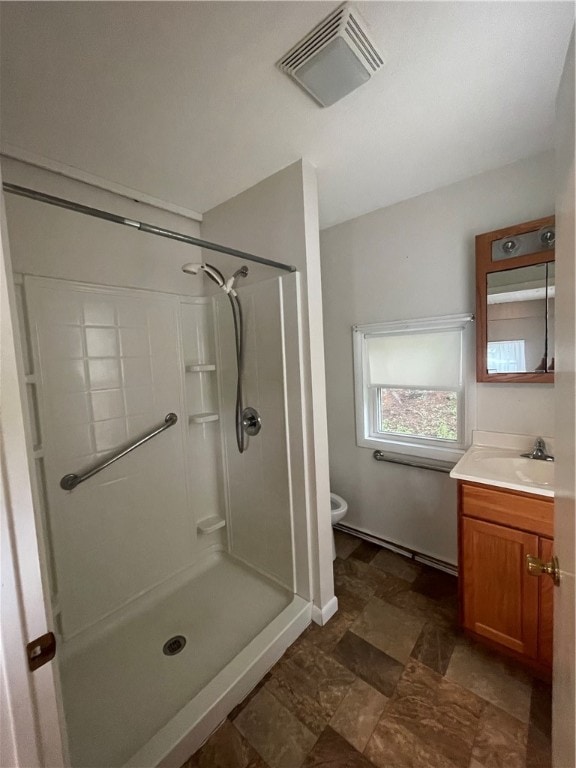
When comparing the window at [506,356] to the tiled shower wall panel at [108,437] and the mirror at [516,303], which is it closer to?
the mirror at [516,303]

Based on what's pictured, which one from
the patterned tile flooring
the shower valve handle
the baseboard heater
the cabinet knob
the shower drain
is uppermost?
the shower valve handle

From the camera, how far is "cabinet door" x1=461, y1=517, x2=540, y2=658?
1.31 m

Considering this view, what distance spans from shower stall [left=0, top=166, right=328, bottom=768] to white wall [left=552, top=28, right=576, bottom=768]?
1.05m

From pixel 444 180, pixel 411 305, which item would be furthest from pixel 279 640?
pixel 444 180

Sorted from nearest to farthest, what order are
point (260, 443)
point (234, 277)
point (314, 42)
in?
point (314, 42)
point (234, 277)
point (260, 443)

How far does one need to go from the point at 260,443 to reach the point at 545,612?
1.54 meters

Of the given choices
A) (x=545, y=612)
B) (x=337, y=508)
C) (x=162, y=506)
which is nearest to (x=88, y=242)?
(x=162, y=506)

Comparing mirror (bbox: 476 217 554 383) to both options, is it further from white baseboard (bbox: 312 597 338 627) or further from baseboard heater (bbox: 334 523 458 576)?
white baseboard (bbox: 312 597 338 627)

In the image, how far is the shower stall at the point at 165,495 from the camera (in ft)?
4.40

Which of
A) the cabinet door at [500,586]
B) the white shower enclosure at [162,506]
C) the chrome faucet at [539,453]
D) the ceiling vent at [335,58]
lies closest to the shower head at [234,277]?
the white shower enclosure at [162,506]

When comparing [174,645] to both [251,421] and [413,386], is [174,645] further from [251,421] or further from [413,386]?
[413,386]

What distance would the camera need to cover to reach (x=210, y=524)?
7.01 feet

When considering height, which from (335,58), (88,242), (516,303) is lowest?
(516,303)

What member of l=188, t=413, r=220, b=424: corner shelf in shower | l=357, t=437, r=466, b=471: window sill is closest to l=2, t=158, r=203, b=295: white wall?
l=188, t=413, r=220, b=424: corner shelf in shower
